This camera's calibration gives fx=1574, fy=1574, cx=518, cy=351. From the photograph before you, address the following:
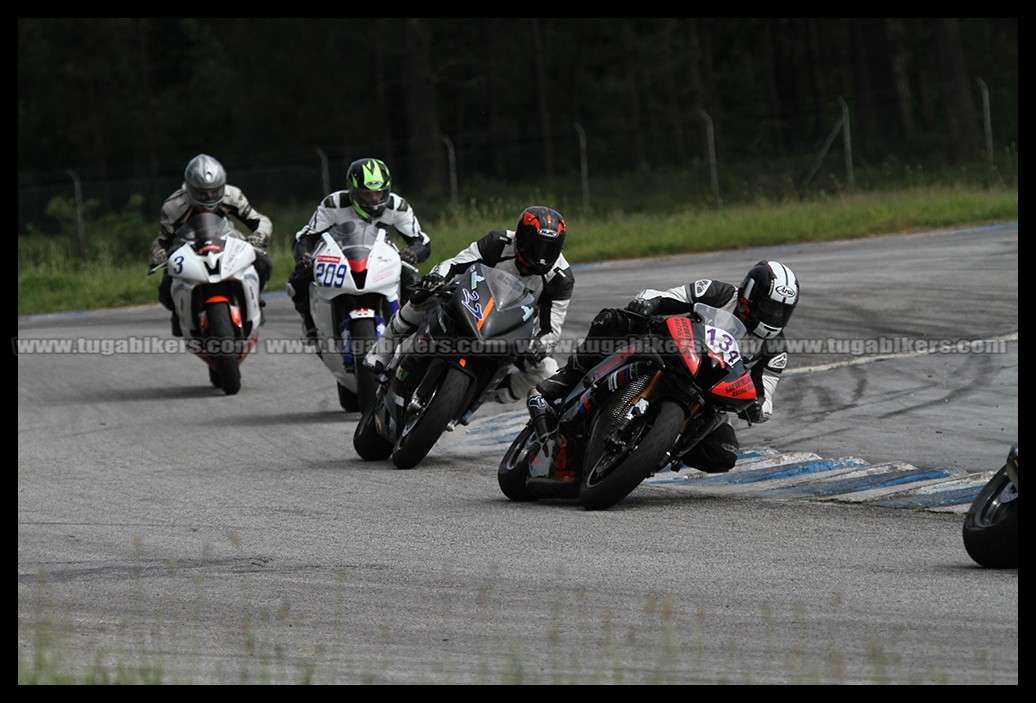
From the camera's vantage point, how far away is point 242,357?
13.1m

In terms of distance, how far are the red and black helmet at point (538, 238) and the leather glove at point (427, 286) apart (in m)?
0.54

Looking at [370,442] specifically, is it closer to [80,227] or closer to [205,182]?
[205,182]

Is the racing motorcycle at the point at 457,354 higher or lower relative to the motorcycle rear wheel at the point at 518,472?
higher

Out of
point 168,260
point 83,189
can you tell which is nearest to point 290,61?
point 83,189

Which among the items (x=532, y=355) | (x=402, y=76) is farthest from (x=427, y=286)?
(x=402, y=76)

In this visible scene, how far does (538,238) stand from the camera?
8805mm

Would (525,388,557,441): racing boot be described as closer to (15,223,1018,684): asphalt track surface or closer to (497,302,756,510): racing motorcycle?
(497,302,756,510): racing motorcycle

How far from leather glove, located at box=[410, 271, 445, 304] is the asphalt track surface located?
3.35 ft

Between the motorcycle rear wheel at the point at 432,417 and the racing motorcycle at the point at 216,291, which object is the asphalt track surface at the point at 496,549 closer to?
the motorcycle rear wheel at the point at 432,417

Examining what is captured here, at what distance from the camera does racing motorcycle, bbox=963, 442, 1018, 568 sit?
5.86 meters

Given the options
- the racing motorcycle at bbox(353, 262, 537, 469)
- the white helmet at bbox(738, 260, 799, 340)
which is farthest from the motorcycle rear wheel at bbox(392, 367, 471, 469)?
the white helmet at bbox(738, 260, 799, 340)

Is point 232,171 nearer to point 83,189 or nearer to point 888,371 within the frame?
point 83,189

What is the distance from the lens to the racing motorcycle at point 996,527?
231 inches

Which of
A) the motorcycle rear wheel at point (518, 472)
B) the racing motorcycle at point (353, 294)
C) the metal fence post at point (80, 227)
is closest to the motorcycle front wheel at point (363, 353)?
the racing motorcycle at point (353, 294)
